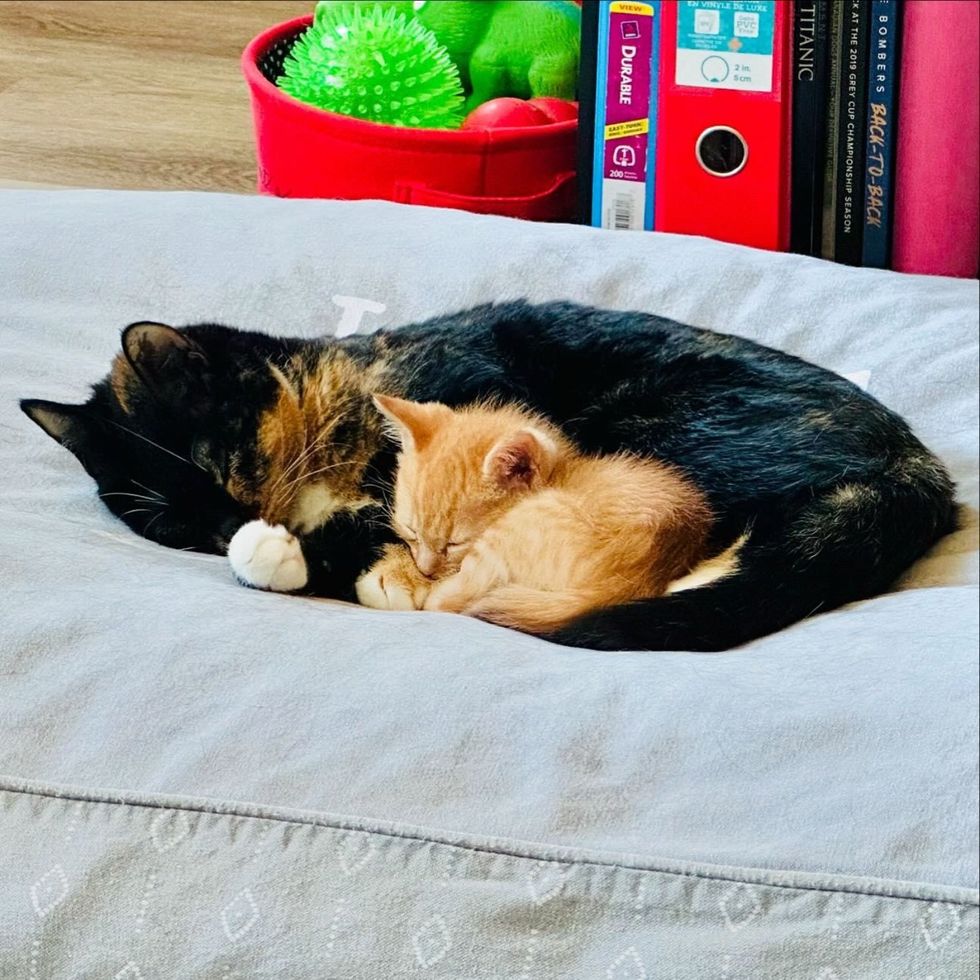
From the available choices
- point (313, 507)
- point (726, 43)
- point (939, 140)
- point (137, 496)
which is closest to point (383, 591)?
point (313, 507)

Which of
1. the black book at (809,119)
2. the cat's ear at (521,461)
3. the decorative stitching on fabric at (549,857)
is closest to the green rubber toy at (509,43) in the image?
the black book at (809,119)

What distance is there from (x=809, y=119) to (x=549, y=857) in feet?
1.68

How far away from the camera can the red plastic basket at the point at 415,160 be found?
1.03m

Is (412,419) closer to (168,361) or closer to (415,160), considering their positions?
(168,361)

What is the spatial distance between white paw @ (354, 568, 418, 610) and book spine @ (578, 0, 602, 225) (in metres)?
0.42

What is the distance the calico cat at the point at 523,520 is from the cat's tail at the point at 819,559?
0.8 inches

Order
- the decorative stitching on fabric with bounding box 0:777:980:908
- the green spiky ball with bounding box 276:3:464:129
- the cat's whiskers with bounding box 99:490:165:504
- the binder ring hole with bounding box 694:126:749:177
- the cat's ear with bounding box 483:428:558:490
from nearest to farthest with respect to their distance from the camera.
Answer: the decorative stitching on fabric with bounding box 0:777:980:908 < the cat's ear with bounding box 483:428:558:490 < the cat's whiskers with bounding box 99:490:165:504 < the binder ring hole with bounding box 694:126:749:177 < the green spiky ball with bounding box 276:3:464:129

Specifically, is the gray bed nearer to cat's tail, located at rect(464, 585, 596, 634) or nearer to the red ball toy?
cat's tail, located at rect(464, 585, 596, 634)

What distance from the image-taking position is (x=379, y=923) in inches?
23.8

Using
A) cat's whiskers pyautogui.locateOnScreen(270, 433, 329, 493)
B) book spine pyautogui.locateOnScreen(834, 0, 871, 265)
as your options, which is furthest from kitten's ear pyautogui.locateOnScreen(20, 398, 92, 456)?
book spine pyautogui.locateOnScreen(834, 0, 871, 265)

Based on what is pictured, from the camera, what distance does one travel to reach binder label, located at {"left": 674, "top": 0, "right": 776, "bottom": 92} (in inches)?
33.4

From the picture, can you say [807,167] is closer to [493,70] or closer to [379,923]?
[493,70]

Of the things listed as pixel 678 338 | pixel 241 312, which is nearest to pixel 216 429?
pixel 241 312

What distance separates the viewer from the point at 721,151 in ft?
3.00
